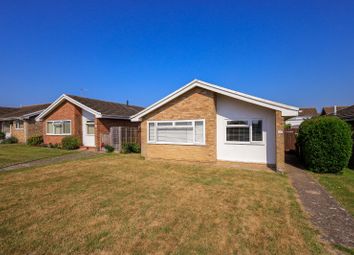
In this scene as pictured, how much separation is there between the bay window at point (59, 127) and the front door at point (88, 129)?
5.44 feet

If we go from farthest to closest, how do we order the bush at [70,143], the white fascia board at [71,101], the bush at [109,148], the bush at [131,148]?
the bush at [70,143]
the white fascia board at [71,101]
the bush at [109,148]
the bush at [131,148]

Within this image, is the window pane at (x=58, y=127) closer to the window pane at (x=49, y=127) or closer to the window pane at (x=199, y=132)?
the window pane at (x=49, y=127)

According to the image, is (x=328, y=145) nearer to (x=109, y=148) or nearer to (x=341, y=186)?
(x=341, y=186)

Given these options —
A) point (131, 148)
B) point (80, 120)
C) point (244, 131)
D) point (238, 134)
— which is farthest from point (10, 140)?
point (244, 131)

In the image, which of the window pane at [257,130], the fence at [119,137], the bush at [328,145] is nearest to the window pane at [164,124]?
the window pane at [257,130]

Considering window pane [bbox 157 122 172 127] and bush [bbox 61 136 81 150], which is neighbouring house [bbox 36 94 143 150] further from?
window pane [bbox 157 122 172 127]

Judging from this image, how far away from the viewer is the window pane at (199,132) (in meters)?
11.9

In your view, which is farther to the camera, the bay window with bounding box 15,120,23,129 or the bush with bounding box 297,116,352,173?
the bay window with bounding box 15,120,23,129

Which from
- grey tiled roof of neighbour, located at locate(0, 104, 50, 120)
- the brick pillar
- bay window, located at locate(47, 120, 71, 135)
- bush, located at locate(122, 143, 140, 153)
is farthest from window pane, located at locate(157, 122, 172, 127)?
grey tiled roof of neighbour, located at locate(0, 104, 50, 120)

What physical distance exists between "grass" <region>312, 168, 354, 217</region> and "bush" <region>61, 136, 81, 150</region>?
750 inches

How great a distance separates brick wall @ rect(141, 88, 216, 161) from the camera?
37.9 feet

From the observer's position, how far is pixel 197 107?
39.2 feet

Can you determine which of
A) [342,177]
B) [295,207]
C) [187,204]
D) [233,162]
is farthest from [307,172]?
[187,204]

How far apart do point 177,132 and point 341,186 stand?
8112 millimetres
